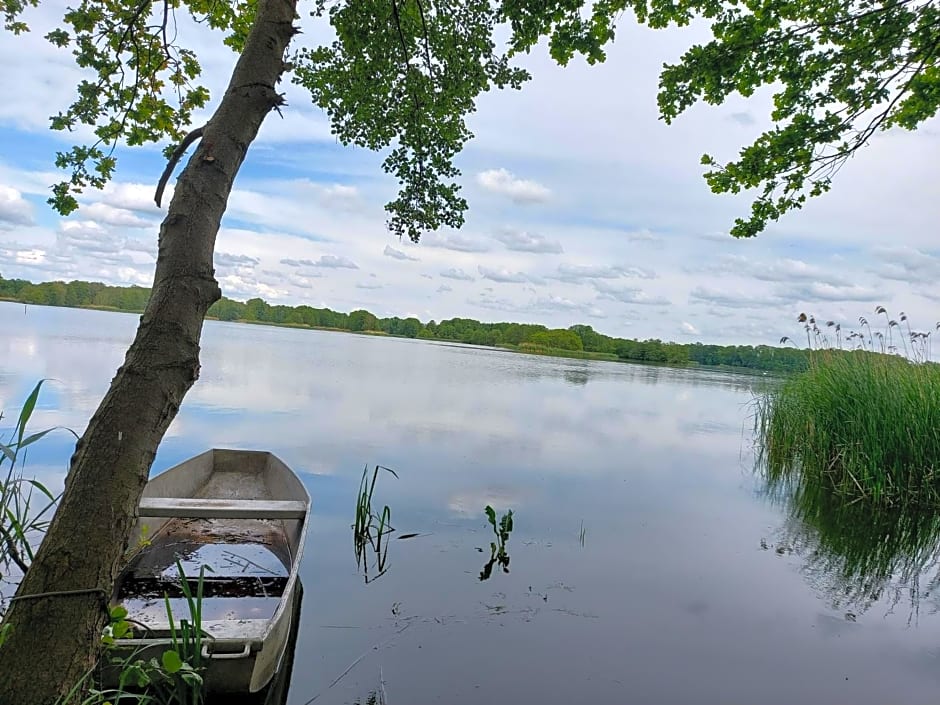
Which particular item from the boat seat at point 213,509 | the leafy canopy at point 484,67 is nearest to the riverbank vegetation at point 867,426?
the leafy canopy at point 484,67

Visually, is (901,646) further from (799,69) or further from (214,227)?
(214,227)

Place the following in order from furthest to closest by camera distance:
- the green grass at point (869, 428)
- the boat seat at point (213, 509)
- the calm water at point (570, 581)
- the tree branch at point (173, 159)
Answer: the green grass at point (869, 428) → the boat seat at point (213, 509) → the calm water at point (570, 581) → the tree branch at point (173, 159)

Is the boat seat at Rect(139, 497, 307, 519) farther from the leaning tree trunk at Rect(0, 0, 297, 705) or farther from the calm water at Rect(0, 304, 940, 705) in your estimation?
the leaning tree trunk at Rect(0, 0, 297, 705)

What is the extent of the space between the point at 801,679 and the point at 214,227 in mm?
4847

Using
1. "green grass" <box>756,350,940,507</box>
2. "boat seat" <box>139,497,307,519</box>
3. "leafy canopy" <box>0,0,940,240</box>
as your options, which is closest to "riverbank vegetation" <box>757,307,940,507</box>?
"green grass" <box>756,350,940,507</box>

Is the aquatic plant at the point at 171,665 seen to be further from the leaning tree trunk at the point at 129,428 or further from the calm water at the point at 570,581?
the calm water at the point at 570,581

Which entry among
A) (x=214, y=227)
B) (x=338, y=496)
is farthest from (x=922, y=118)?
(x=338, y=496)

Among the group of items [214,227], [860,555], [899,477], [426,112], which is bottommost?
[860,555]

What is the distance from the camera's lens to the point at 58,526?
5.48 ft

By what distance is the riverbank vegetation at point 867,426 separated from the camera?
8.19 meters

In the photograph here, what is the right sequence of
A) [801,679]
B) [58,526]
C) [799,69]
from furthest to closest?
[799,69] → [801,679] → [58,526]

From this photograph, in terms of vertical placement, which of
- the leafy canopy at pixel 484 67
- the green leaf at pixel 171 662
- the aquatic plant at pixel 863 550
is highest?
the leafy canopy at pixel 484 67

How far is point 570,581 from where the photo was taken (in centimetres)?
594

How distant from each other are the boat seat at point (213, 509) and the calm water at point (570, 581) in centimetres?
88
